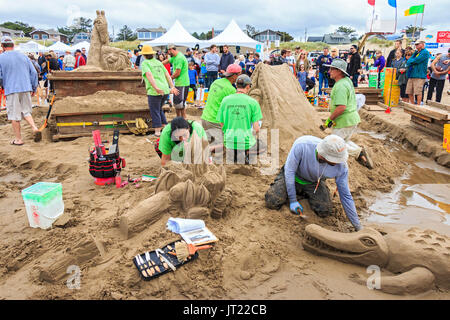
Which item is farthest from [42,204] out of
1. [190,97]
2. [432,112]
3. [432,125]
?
[190,97]

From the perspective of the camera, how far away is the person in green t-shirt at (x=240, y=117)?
4117 mm

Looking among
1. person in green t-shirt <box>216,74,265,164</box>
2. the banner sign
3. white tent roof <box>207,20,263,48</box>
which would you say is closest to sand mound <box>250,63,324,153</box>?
person in green t-shirt <box>216,74,265,164</box>

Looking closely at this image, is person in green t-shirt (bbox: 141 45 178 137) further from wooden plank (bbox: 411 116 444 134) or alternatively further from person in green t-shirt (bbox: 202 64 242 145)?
wooden plank (bbox: 411 116 444 134)

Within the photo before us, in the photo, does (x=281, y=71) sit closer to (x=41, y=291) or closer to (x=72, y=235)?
(x=72, y=235)

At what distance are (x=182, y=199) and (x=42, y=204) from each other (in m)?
1.30

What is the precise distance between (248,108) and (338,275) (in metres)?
2.34

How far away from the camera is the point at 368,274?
249cm

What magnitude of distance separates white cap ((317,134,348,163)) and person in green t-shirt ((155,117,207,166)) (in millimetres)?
1399

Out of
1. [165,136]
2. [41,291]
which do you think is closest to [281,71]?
[165,136]

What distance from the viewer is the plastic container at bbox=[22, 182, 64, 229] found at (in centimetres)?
294

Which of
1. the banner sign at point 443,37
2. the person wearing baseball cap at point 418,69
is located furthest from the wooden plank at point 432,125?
the banner sign at point 443,37

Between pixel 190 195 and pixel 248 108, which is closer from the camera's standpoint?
pixel 190 195

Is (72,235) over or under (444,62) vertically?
under

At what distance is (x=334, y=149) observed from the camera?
2.75 m
